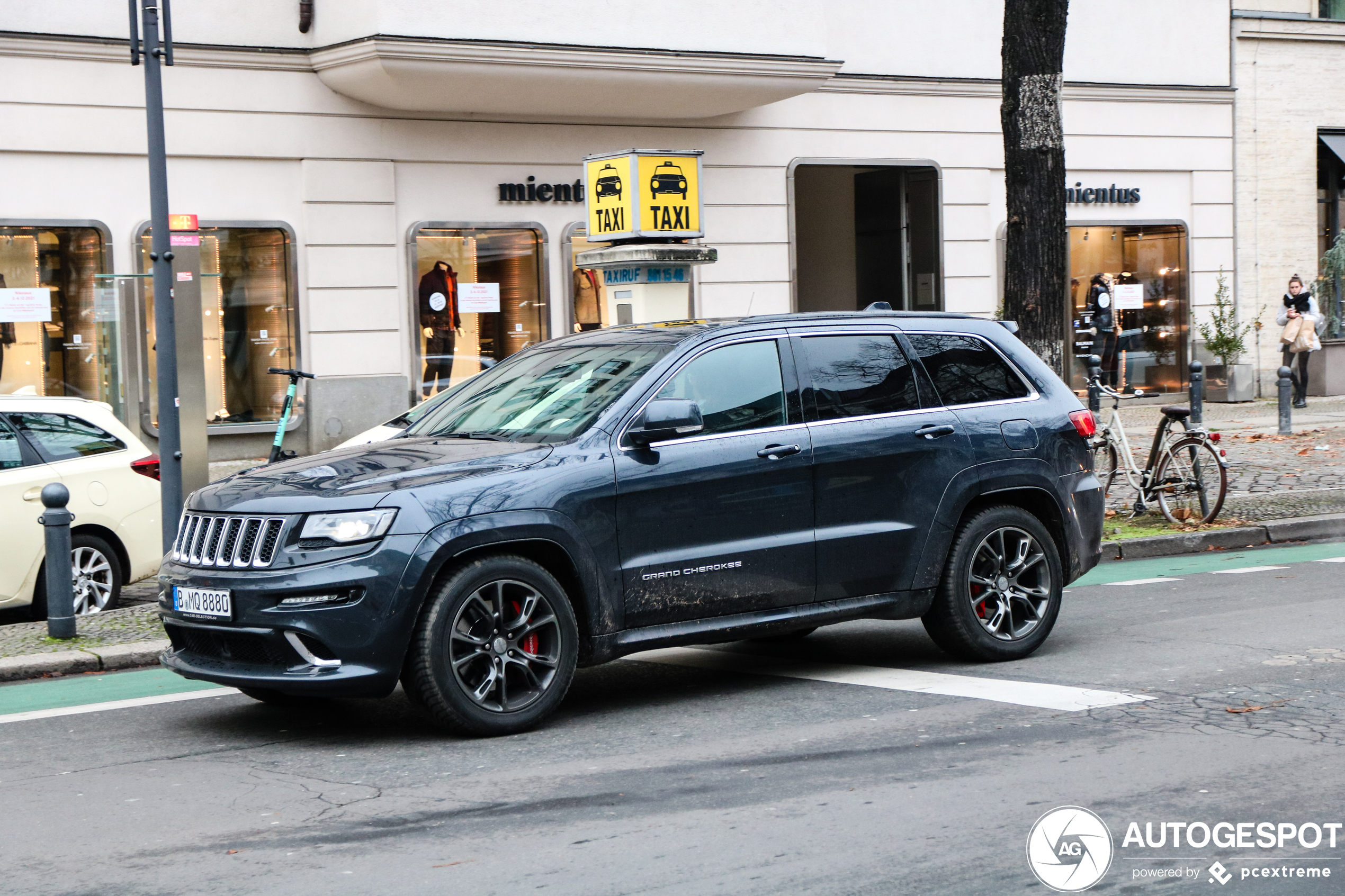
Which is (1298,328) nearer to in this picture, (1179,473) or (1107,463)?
(1107,463)

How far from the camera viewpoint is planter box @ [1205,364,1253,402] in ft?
80.6

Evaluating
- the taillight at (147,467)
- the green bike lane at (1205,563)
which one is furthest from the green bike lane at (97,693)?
the green bike lane at (1205,563)

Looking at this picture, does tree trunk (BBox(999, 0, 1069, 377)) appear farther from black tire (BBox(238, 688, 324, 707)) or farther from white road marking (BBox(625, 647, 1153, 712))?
black tire (BBox(238, 688, 324, 707))

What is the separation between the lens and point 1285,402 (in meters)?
18.8

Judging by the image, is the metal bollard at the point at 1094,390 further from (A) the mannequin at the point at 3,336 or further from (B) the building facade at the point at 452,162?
(A) the mannequin at the point at 3,336

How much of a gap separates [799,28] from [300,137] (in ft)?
20.4

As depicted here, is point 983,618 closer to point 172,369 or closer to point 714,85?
point 172,369

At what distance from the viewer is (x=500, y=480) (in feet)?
20.7

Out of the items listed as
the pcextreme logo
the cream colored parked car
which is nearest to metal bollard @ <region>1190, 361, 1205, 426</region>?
the cream colored parked car

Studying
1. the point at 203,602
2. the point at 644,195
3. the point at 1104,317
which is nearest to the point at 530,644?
the point at 203,602

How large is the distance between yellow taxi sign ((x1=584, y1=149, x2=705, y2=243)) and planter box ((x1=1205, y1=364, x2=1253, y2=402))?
44.2ft

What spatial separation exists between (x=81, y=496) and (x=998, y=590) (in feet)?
19.1

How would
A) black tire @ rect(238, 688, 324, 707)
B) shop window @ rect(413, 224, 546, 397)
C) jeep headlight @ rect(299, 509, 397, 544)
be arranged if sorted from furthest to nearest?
1. shop window @ rect(413, 224, 546, 397)
2. black tire @ rect(238, 688, 324, 707)
3. jeep headlight @ rect(299, 509, 397, 544)

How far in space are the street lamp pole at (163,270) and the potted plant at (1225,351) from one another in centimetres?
1833
